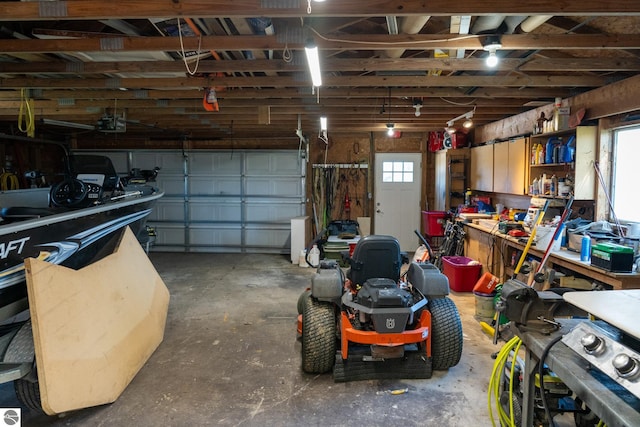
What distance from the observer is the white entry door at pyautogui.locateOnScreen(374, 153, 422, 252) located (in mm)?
8156

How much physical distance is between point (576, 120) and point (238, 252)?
6.29 metres

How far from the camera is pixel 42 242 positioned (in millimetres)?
2760

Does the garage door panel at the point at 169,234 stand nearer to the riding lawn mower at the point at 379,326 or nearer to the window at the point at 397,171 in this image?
the window at the point at 397,171

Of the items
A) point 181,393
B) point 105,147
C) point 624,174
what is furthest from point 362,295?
point 105,147

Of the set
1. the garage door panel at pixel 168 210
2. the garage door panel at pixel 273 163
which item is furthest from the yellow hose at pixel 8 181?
the garage door panel at pixel 273 163

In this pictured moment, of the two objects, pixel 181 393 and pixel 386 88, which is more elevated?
pixel 386 88

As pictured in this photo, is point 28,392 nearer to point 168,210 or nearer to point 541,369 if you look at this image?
point 541,369

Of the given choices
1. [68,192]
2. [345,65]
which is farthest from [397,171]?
[68,192]

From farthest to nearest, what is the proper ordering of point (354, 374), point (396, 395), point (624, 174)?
point (624, 174) < point (354, 374) < point (396, 395)

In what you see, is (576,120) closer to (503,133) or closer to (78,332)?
(503,133)

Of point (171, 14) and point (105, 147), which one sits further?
point (105, 147)

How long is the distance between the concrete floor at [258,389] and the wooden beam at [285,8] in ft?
8.00

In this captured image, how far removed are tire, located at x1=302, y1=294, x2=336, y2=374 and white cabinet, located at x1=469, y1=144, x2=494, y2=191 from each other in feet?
13.5

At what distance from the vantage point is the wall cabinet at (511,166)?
509 cm
